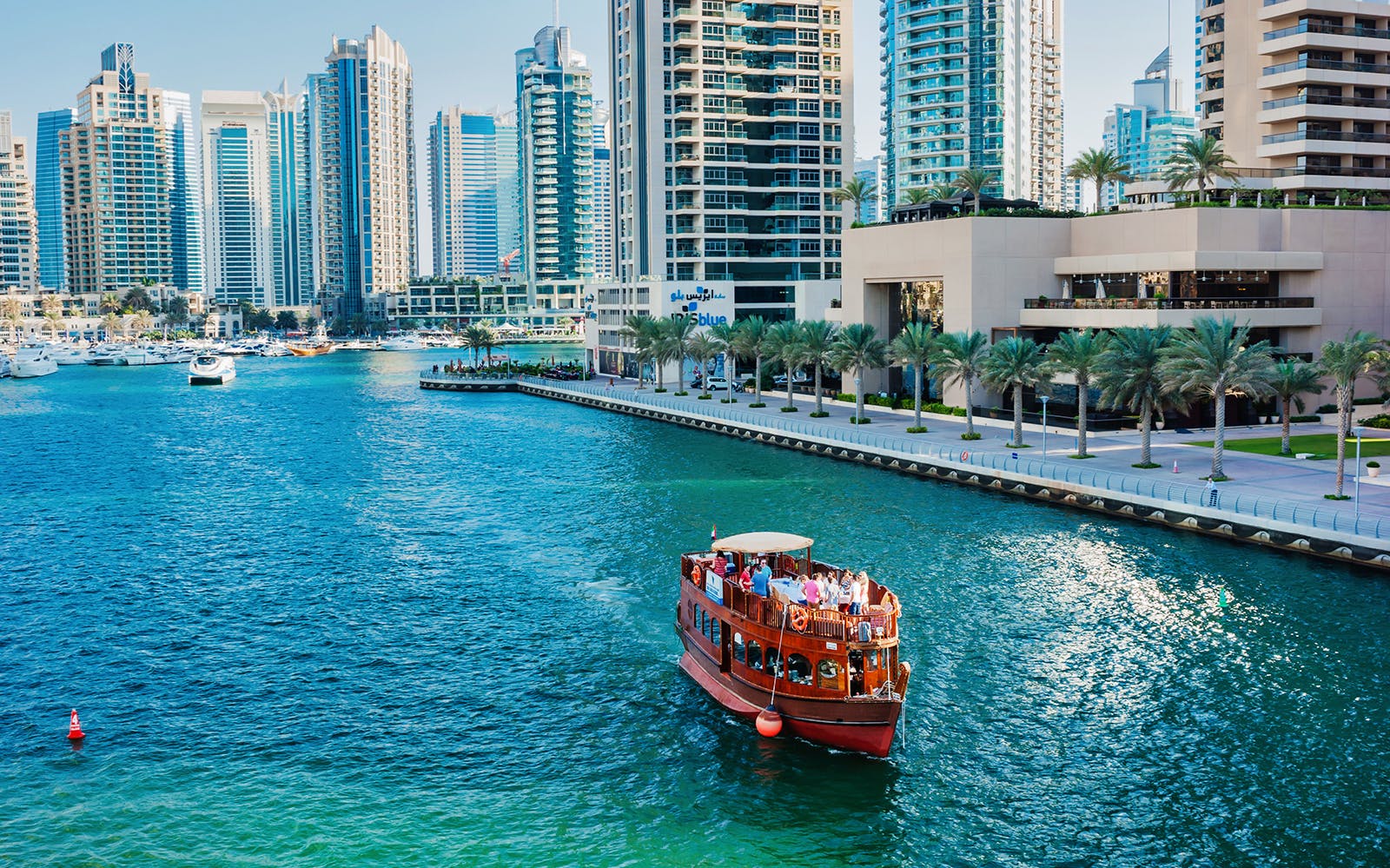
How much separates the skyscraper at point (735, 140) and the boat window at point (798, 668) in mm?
123126

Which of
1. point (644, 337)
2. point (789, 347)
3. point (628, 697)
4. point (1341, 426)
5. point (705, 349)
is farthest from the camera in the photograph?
point (644, 337)

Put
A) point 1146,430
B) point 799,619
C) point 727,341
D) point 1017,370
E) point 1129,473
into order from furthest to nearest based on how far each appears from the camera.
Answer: point 727,341
point 1017,370
point 1146,430
point 1129,473
point 799,619

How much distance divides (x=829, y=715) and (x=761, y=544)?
8.18 meters

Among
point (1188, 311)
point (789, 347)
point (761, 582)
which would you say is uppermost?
point (1188, 311)

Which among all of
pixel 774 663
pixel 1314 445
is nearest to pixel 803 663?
pixel 774 663

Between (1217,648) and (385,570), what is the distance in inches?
1506

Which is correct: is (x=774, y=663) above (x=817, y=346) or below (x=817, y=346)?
below

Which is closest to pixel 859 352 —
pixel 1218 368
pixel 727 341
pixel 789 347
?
pixel 789 347

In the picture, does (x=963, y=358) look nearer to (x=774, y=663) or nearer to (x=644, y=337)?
(x=644, y=337)

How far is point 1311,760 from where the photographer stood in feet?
116

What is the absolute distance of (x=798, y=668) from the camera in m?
38.7

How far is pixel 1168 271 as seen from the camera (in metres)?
94.1

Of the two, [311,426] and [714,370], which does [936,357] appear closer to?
[714,370]

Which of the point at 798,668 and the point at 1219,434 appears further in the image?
the point at 1219,434
